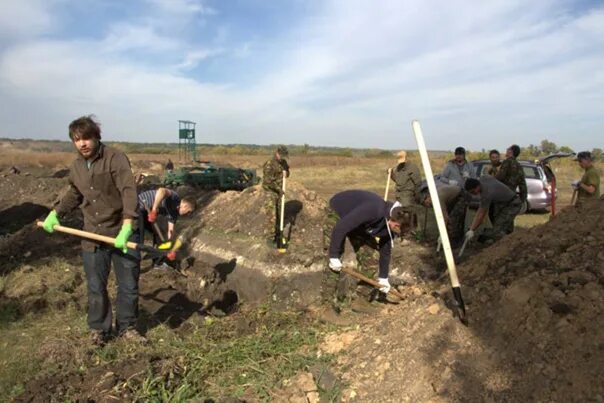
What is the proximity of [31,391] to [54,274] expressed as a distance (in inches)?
131

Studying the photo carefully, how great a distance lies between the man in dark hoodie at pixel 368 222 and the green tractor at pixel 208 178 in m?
9.67

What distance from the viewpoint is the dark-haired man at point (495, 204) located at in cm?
554

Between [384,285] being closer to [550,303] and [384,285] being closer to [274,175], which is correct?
[550,303]

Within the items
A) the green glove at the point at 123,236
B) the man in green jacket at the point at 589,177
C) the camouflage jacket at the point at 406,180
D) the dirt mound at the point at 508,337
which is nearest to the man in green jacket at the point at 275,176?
the camouflage jacket at the point at 406,180

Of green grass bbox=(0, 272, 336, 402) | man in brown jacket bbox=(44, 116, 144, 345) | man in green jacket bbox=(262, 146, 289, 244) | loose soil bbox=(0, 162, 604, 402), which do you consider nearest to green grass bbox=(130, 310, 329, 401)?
green grass bbox=(0, 272, 336, 402)

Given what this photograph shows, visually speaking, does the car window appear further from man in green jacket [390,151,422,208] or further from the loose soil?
the loose soil

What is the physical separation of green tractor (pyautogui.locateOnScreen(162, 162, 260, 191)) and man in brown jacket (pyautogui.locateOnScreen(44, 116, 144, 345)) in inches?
394

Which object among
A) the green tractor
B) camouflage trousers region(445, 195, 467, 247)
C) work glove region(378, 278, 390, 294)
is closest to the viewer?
work glove region(378, 278, 390, 294)

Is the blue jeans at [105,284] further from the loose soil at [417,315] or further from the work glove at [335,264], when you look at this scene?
the work glove at [335,264]

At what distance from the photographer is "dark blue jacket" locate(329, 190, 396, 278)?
3.96 metres

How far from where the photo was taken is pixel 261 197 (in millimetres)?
8008

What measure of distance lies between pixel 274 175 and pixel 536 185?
7036 millimetres

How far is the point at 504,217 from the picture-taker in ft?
19.9

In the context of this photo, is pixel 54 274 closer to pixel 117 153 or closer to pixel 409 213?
pixel 117 153
